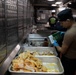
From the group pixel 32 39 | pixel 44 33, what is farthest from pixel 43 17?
pixel 32 39

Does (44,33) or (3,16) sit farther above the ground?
(3,16)

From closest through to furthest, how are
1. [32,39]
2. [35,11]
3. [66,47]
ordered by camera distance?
1. [66,47]
2. [32,39]
3. [35,11]

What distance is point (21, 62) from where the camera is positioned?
2.11 meters

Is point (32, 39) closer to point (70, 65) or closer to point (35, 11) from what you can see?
point (70, 65)

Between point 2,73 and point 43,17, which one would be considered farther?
point 43,17

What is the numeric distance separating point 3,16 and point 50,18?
22.1 ft

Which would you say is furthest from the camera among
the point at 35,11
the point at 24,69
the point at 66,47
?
the point at 35,11

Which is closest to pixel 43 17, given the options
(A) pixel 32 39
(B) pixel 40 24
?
(B) pixel 40 24

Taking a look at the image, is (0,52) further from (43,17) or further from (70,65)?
(43,17)

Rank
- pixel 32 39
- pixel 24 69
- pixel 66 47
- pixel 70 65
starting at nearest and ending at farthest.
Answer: pixel 24 69, pixel 66 47, pixel 70 65, pixel 32 39

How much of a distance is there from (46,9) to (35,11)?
0.59 meters

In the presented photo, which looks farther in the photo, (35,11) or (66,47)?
(35,11)

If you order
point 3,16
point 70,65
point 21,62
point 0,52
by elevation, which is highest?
point 3,16

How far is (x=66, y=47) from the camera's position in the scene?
96.2 inches
